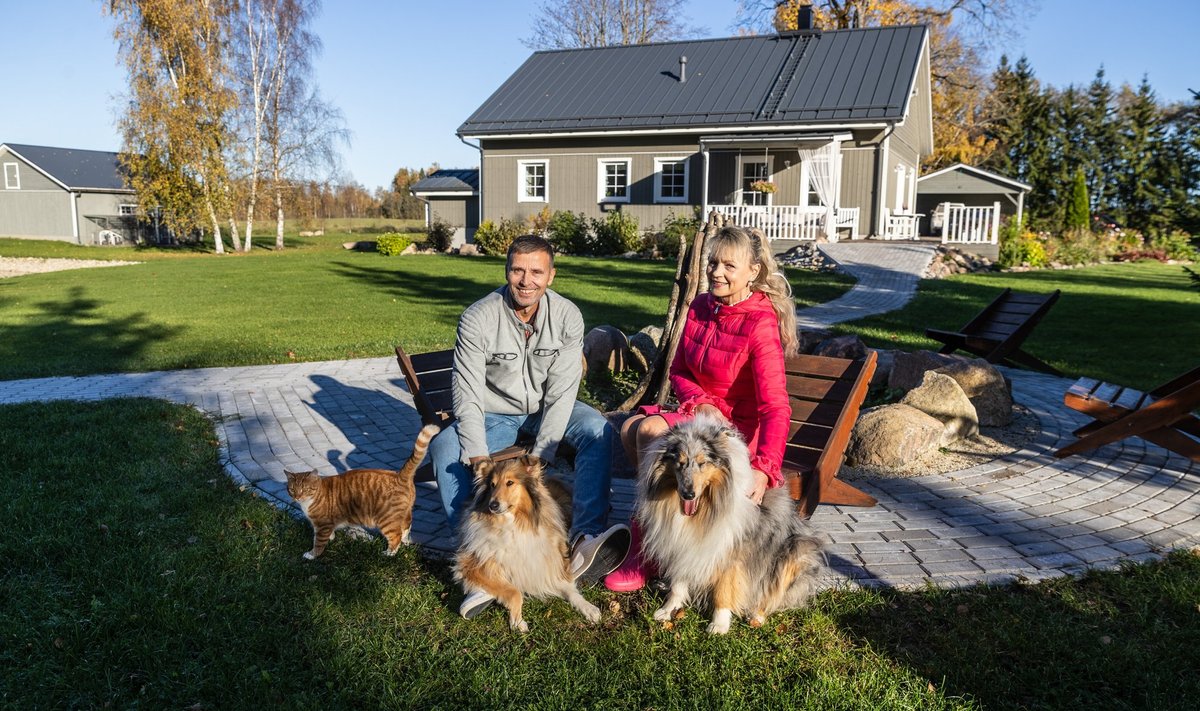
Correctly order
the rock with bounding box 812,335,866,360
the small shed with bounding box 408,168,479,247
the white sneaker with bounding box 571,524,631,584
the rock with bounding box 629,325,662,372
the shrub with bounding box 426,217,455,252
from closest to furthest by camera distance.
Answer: the white sneaker with bounding box 571,524,631,584 → the rock with bounding box 812,335,866,360 → the rock with bounding box 629,325,662,372 → the shrub with bounding box 426,217,455,252 → the small shed with bounding box 408,168,479,247

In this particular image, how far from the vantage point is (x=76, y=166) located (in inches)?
1642

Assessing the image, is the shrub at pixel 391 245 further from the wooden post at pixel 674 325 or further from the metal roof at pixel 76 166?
the wooden post at pixel 674 325

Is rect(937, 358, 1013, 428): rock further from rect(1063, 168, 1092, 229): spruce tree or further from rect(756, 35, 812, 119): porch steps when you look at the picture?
rect(1063, 168, 1092, 229): spruce tree

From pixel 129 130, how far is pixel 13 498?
3177cm

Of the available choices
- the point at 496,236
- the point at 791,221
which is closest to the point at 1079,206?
the point at 791,221

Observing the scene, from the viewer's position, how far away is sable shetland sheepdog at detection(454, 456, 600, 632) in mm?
3314

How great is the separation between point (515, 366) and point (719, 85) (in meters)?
24.3

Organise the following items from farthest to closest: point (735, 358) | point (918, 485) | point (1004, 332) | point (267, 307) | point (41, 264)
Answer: point (41, 264) < point (267, 307) < point (1004, 332) < point (918, 485) < point (735, 358)

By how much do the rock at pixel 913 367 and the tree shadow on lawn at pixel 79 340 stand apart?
27.2ft

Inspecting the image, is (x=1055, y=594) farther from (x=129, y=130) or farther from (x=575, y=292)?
(x=129, y=130)

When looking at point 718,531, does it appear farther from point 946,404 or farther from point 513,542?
point 946,404

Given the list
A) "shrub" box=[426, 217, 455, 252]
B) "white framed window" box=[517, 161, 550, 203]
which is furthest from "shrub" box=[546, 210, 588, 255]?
"shrub" box=[426, 217, 455, 252]

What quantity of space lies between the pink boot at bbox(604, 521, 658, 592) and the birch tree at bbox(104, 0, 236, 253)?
3266 cm

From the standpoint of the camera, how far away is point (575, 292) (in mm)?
14961
